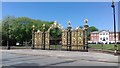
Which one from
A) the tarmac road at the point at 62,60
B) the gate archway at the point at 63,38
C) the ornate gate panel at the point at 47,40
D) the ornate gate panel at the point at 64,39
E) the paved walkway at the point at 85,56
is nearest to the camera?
the tarmac road at the point at 62,60

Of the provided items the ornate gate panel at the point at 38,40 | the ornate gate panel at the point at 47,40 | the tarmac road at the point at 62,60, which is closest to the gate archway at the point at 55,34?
the ornate gate panel at the point at 47,40

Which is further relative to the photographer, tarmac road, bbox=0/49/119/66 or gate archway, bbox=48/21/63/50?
gate archway, bbox=48/21/63/50

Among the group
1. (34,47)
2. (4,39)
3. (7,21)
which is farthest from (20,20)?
(34,47)

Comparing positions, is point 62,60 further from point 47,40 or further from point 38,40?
point 38,40

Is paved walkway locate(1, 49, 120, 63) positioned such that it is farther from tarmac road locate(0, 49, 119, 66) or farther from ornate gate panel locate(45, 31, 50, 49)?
ornate gate panel locate(45, 31, 50, 49)

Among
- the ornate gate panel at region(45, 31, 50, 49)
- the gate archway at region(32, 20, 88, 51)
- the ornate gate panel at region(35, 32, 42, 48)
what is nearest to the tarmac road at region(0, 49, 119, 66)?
the gate archway at region(32, 20, 88, 51)

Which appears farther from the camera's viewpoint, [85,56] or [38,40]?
[38,40]

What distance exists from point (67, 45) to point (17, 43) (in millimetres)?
46851

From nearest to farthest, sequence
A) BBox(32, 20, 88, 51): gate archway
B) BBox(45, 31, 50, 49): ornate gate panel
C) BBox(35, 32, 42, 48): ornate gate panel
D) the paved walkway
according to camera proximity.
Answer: the paved walkway, BBox(32, 20, 88, 51): gate archway, BBox(45, 31, 50, 49): ornate gate panel, BBox(35, 32, 42, 48): ornate gate panel

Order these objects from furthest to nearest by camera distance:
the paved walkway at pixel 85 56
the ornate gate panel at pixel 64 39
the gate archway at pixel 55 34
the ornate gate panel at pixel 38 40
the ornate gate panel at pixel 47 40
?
1. the ornate gate panel at pixel 38 40
2. the gate archway at pixel 55 34
3. the ornate gate panel at pixel 47 40
4. the ornate gate panel at pixel 64 39
5. the paved walkway at pixel 85 56

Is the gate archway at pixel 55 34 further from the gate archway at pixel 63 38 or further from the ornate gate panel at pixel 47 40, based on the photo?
the ornate gate panel at pixel 47 40

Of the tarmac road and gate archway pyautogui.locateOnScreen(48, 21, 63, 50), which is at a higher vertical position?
gate archway pyautogui.locateOnScreen(48, 21, 63, 50)

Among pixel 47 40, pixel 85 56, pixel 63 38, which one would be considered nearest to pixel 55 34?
pixel 47 40

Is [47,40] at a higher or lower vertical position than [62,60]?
higher
